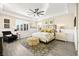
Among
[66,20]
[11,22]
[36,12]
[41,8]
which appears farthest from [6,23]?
[66,20]

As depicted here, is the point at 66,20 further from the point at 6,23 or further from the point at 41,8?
the point at 6,23

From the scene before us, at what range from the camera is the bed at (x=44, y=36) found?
1.67 metres

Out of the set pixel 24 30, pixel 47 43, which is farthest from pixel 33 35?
pixel 47 43

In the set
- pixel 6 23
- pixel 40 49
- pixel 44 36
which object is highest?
pixel 6 23

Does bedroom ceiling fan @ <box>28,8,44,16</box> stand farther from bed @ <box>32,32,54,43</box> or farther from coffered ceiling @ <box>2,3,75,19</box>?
bed @ <box>32,32,54,43</box>

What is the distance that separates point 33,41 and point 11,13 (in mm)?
736

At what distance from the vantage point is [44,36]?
1648mm

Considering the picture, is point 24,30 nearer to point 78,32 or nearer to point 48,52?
point 48,52

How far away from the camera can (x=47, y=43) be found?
5.46 feet

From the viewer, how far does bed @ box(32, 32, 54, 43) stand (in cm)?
167

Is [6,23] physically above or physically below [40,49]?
above

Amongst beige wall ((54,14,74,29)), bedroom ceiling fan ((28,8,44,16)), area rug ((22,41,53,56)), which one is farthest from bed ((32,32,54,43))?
bedroom ceiling fan ((28,8,44,16))

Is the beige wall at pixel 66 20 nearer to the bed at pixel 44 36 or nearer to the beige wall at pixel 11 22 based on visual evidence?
the bed at pixel 44 36

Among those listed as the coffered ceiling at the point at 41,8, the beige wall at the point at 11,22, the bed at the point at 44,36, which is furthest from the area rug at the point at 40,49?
the coffered ceiling at the point at 41,8
